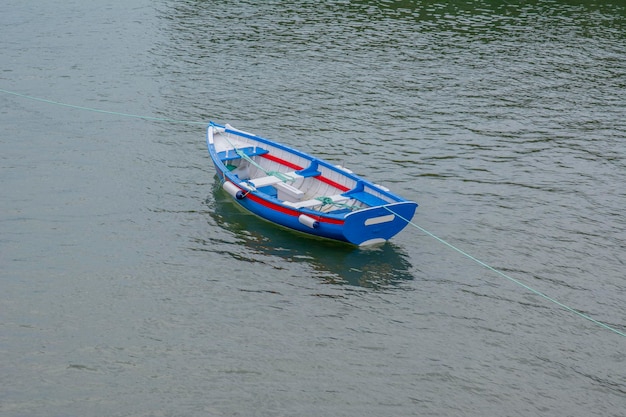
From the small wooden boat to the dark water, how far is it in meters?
0.82

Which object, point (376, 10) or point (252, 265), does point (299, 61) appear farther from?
point (252, 265)

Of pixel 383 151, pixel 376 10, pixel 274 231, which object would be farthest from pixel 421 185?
pixel 376 10

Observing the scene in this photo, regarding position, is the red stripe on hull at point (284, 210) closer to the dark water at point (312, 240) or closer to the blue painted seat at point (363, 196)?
the dark water at point (312, 240)

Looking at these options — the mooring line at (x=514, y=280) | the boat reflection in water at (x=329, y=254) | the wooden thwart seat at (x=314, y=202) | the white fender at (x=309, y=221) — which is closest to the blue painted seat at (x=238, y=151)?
the boat reflection in water at (x=329, y=254)

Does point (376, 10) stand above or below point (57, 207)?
above

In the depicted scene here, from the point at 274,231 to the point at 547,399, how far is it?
11.7 m

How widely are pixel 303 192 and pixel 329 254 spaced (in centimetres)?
373

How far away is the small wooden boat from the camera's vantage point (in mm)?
27938

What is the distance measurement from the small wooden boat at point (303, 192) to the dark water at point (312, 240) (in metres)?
0.82

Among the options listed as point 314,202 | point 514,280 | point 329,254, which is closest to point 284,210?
point 314,202

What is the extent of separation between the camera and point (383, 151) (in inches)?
1478

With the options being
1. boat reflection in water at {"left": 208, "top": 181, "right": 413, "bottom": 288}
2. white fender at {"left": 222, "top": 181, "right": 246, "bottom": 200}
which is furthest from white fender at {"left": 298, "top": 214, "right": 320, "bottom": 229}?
white fender at {"left": 222, "top": 181, "right": 246, "bottom": 200}

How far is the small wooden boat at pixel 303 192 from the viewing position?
2794cm

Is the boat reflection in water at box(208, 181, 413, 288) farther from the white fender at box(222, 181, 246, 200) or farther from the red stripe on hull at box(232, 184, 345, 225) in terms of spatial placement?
the white fender at box(222, 181, 246, 200)
